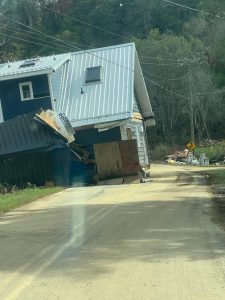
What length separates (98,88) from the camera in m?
31.6

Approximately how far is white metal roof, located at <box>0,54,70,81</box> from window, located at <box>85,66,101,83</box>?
1.57 meters

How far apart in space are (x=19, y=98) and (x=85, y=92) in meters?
3.49

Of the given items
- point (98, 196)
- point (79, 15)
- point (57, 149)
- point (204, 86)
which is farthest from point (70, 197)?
point (79, 15)

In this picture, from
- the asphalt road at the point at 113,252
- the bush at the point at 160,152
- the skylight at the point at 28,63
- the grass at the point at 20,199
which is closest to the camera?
the asphalt road at the point at 113,252

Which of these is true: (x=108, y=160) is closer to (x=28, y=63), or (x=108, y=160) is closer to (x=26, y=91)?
(x=26, y=91)

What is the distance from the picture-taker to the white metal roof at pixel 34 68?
101ft

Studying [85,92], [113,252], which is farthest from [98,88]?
[113,252]

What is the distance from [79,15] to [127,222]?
→ 7214 centimetres

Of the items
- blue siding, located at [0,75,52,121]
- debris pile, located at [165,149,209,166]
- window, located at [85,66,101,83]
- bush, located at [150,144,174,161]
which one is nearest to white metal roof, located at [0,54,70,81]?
blue siding, located at [0,75,52,121]

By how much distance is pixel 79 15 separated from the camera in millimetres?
81750

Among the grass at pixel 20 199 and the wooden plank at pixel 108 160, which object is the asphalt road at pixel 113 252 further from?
the wooden plank at pixel 108 160

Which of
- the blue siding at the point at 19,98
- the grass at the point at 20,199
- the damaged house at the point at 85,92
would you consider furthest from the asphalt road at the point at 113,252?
the blue siding at the point at 19,98

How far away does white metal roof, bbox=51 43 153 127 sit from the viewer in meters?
29.5

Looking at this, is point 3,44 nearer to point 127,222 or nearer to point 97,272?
point 127,222
